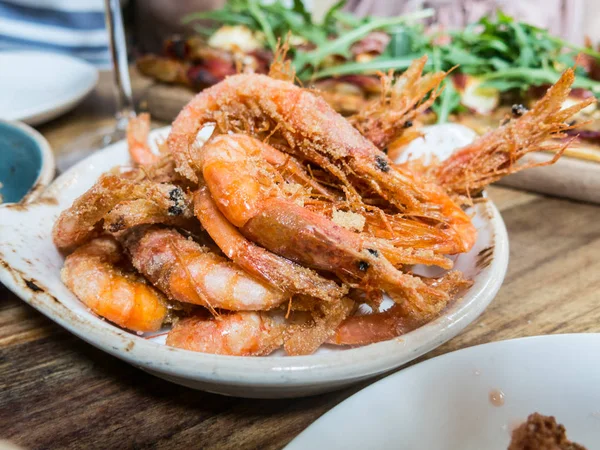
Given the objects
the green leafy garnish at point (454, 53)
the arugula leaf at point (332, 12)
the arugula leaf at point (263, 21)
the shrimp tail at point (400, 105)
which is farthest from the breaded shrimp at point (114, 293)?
the arugula leaf at point (332, 12)

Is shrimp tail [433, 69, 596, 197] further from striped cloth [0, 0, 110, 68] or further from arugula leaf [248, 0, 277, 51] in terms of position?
striped cloth [0, 0, 110, 68]

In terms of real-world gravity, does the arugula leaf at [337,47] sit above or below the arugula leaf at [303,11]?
below

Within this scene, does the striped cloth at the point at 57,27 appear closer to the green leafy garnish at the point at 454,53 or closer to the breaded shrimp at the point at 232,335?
the green leafy garnish at the point at 454,53

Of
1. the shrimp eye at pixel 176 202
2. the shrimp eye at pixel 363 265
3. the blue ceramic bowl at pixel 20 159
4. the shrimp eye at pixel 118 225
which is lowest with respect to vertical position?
the blue ceramic bowl at pixel 20 159

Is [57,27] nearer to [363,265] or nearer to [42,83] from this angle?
[42,83]

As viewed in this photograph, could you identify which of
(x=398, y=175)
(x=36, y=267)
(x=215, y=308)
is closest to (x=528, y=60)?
(x=398, y=175)

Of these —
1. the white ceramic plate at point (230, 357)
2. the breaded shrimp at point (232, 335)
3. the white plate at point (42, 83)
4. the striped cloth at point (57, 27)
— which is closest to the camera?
the white ceramic plate at point (230, 357)
